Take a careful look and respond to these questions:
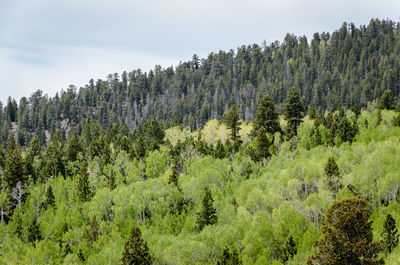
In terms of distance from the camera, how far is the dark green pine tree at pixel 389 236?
48156 mm

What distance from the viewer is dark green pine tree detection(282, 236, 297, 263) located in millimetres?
54194

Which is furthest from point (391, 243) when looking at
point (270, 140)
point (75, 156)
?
point (75, 156)

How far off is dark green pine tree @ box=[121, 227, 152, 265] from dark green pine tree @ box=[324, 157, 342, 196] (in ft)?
115

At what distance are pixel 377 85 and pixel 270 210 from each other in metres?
136

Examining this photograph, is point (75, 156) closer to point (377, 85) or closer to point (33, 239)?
point (33, 239)

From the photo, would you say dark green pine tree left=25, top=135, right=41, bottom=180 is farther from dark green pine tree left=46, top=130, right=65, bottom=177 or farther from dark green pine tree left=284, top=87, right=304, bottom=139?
dark green pine tree left=284, top=87, right=304, bottom=139

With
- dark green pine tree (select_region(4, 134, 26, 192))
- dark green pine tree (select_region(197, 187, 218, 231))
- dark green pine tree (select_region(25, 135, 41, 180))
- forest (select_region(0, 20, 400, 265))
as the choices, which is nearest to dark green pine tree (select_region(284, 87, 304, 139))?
forest (select_region(0, 20, 400, 265))

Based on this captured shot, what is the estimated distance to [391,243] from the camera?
158 ft

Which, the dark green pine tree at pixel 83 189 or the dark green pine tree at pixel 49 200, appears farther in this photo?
the dark green pine tree at pixel 83 189

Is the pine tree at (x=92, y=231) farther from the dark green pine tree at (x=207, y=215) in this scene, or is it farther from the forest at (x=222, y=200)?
the dark green pine tree at (x=207, y=215)

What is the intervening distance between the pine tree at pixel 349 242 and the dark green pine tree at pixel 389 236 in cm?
875

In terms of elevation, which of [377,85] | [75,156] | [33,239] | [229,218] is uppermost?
[377,85]

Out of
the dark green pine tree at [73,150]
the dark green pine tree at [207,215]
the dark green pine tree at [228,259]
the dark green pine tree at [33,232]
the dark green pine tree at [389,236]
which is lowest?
the dark green pine tree at [33,232]

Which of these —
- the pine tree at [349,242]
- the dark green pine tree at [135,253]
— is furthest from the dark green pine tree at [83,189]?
the pine tree at [349,242]
